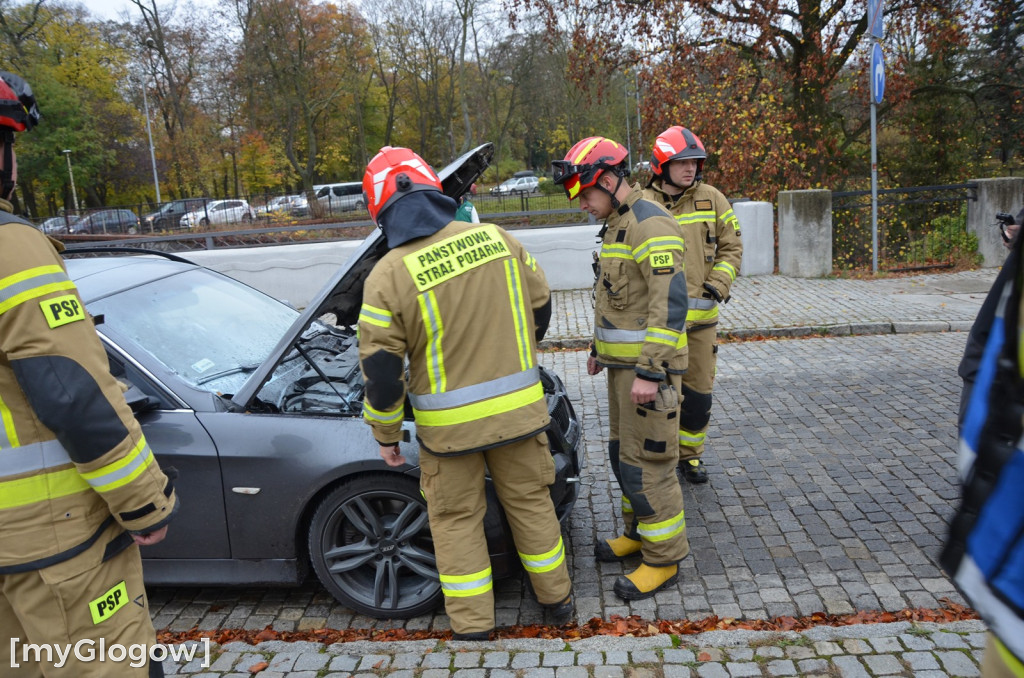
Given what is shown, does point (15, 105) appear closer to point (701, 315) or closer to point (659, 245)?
point (659, 245)

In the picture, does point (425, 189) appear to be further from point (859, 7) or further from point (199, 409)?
point (859, 7)

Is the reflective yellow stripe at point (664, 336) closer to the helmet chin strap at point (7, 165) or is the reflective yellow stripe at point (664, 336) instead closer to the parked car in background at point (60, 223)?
the helmet chin strap at point (7, 165)

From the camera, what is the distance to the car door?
351 centimetres

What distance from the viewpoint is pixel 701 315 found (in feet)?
15.0

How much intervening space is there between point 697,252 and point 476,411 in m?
2.11

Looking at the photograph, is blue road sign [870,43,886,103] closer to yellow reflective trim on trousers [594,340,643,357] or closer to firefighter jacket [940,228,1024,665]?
yellow reflective trim on trousers [594,340,643,357]

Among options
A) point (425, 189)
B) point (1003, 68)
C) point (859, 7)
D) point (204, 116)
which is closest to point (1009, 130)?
point (1003, 68)

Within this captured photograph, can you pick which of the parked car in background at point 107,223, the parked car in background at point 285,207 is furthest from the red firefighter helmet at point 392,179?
the parked car in background at point 107,223

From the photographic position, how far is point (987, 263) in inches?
479

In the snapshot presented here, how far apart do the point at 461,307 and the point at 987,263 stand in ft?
39.4

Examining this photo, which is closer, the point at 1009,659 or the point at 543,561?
the point at 1009,659

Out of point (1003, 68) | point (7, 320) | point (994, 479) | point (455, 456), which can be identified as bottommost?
point (455, 456)

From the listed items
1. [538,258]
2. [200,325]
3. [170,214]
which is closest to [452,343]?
[200,325]

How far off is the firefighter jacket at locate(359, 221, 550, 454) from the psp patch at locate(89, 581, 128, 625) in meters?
1.10
